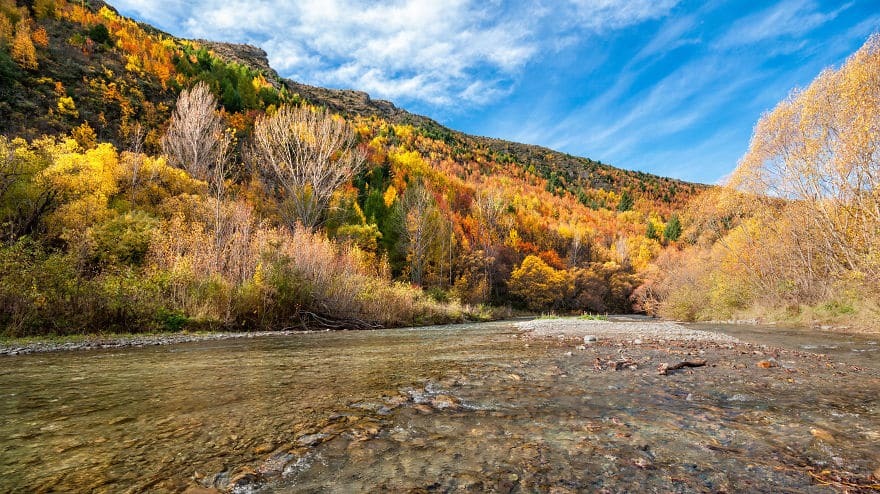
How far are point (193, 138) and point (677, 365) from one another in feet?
128

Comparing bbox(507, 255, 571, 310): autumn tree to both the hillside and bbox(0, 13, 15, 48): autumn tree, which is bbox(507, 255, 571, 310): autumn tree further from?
bbox(0, 13, 15, 48): autumn tree

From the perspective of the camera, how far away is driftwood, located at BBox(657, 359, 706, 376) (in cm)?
546

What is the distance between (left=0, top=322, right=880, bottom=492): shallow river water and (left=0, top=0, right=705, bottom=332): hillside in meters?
11.0

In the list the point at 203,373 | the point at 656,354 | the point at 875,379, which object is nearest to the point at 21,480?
the point at 203,373

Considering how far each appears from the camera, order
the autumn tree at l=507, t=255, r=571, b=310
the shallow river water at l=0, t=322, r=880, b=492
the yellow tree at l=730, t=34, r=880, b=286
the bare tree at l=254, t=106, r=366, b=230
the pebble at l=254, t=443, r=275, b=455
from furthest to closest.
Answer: the autumn tree at l=507, t=255, r=571, b=310
the bare tree at l=254, t=106, r=366, b=230
the yellow tree at l=730, t=34, r=880, b=286
the pebble at l=254, t=443, r=275, b=455
the shallow river water at l=0, t=322, r=880, b=492

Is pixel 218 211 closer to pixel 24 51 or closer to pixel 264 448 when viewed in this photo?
pixel 264 448

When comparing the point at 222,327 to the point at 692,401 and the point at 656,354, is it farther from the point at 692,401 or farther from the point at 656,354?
the point at 692,401

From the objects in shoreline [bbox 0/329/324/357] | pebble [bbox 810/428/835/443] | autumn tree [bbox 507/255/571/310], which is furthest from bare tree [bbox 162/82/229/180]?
pebble [bbox 810/428/835/443]

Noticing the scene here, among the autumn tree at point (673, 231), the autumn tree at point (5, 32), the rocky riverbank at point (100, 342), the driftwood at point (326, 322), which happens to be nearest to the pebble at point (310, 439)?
the rocky riverbank at point (100, 342)

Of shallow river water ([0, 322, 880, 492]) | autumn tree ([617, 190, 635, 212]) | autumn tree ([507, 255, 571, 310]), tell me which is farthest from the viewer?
autumn tree ([617, 190, 635, 212])

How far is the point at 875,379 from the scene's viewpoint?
203 inches

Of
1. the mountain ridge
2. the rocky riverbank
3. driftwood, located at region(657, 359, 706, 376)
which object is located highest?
the mountain ridge

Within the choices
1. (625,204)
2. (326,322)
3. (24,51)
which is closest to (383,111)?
(625,204)

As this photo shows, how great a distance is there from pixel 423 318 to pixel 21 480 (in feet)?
75.3
